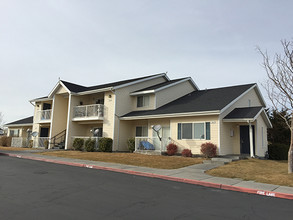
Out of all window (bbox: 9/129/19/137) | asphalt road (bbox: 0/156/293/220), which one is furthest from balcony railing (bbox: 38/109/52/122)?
asphalt road (bbox: 0/156/293/220)

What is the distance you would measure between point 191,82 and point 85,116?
Answer: 11505 millimetres

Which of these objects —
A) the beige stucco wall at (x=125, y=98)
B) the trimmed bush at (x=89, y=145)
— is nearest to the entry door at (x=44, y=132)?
the trimmed bush at (x=89, y=145)

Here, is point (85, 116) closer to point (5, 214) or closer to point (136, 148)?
point (136, 148)

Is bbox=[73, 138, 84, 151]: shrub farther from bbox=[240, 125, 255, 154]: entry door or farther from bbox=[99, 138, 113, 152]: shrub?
bbox=[240, 125, 255, 154]: entry door

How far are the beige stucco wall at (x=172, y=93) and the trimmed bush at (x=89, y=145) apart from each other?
258 inches

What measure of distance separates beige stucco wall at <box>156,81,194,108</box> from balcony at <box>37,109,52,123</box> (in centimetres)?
1239

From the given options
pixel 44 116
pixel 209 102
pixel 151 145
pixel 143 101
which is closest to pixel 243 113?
pixel 209 102

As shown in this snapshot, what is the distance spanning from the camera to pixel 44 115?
27.5 meters

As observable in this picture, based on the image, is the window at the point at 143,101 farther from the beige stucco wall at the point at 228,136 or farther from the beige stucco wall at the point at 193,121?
the beige stucco wall at the point at 228,136

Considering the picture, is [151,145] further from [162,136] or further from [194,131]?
[194,131]

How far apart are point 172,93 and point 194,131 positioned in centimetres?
677

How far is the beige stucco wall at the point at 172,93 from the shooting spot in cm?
2241

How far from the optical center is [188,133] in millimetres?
18156

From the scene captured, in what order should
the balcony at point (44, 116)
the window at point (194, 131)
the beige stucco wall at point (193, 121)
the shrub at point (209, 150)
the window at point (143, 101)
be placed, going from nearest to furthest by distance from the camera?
the shrub at point (209, 150) < the beige stucco wall at point (193, 121) < the window at point (194, 131) < the window at point (143, 101) < the balcony at point (44, 116)
